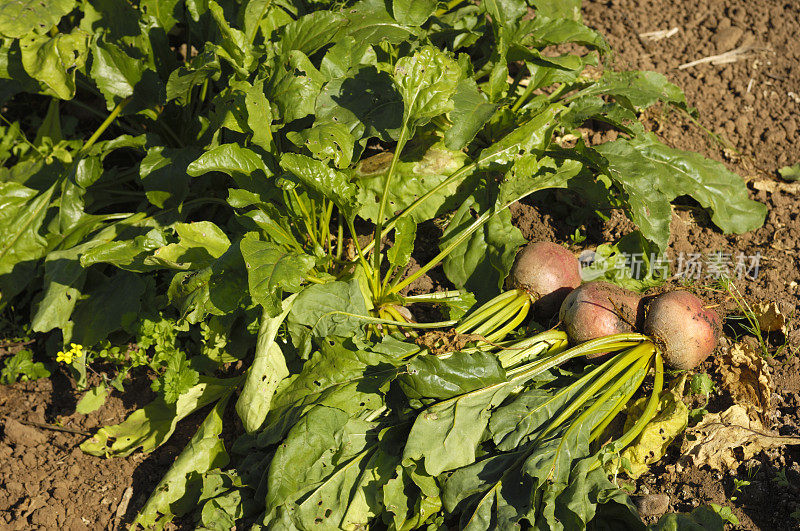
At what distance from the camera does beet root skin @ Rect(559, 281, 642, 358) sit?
117 inches

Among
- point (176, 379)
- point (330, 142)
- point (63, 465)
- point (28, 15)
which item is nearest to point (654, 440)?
point (330, 142)

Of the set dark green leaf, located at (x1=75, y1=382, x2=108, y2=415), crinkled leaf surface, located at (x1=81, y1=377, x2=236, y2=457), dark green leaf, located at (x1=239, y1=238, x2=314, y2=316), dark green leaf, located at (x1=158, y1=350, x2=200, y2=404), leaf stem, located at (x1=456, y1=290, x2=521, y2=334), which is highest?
dark green leaf, located at (x1=239, y1=238, x2=314, y2=316)

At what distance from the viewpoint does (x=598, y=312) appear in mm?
2984

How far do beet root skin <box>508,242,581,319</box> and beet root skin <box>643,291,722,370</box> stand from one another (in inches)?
17.6

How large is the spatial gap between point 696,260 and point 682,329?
797 mm

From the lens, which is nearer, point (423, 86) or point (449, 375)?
point (449, 375)

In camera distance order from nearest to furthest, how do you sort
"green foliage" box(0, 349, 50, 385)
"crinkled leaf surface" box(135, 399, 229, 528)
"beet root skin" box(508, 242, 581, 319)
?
1. "crinkled leaf surface" box(135, 399, 229, 528)
2. "beet root skin" box(508, 242, 581, 319)
3. "green foliage" box(0, 349, 50, 385)

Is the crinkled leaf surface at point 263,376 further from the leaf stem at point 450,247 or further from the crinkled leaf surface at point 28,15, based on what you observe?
the crinkled leaf surface at point 28,15

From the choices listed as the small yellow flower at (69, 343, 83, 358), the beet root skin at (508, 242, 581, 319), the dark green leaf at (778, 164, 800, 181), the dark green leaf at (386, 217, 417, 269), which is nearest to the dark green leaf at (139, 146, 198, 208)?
the small yellow flower at (69, 343, 83, 358)

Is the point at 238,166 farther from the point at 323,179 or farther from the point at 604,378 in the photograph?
the point at 604,378

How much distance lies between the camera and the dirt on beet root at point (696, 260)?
264 centimetres

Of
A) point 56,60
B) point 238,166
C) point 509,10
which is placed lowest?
point 238,166

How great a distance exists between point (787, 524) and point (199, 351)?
9.12 feet

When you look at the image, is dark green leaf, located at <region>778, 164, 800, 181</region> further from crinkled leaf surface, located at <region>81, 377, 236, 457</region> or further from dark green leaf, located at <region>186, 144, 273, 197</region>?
crinkled leaf surface, located at <region>81, 377, 236, 457</region>
